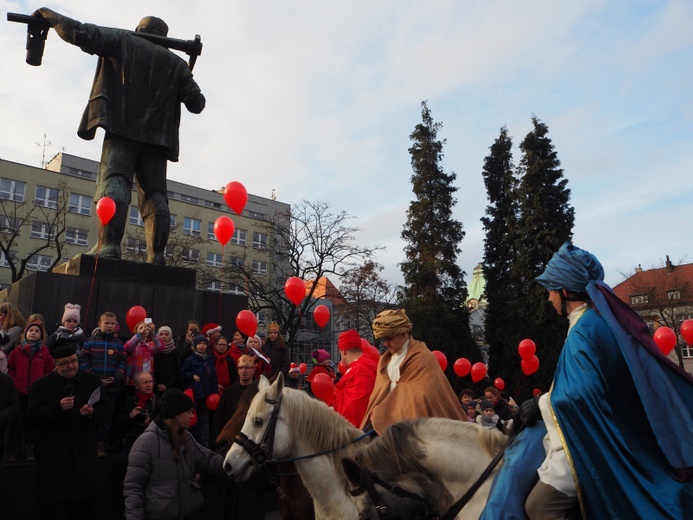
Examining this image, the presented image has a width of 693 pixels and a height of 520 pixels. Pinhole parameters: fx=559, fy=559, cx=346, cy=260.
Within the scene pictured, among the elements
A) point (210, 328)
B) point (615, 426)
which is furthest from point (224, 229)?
point (615, 426)

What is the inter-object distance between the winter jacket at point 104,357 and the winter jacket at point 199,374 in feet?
2.52

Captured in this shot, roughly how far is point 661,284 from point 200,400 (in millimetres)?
47371

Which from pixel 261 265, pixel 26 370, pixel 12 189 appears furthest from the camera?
pixel 261 265

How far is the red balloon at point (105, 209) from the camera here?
28.4 ft

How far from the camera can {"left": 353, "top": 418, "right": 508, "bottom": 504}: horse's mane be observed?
9.60 feet

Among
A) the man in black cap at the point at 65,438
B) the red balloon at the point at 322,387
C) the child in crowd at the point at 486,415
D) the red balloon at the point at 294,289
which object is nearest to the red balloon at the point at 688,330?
the child in crowd at the point at 486,415

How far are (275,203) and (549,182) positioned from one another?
3339 cm

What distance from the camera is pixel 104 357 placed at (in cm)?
635

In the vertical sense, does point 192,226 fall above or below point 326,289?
above

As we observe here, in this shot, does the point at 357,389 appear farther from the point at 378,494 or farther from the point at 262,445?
the point at 378,494

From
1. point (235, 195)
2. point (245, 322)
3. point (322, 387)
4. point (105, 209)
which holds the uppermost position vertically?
point (235, 195)

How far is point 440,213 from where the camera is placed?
3656cm

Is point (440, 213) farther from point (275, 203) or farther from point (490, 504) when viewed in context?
point (490, 504)

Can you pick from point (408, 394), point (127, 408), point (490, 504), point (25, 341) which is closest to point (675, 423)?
point (490, 504)
